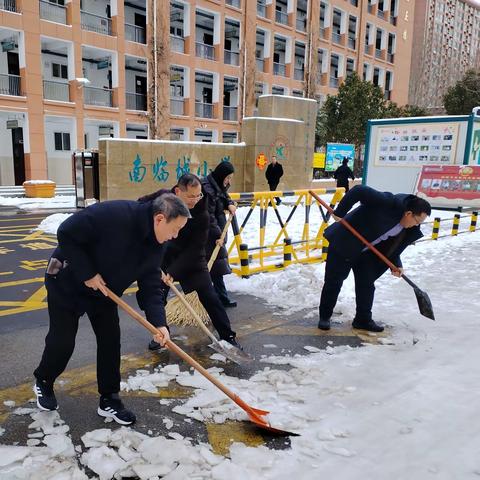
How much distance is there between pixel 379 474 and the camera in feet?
8.25

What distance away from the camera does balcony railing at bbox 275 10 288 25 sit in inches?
1232

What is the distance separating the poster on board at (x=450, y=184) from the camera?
476 inches

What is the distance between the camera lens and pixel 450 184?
41.1 feet

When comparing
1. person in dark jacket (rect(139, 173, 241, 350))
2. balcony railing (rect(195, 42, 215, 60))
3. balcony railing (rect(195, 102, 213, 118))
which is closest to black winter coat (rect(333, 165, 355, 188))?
person in dark jacket (rect(139, 173, 241, 350))

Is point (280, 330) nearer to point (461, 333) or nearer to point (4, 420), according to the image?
point (461, 333)

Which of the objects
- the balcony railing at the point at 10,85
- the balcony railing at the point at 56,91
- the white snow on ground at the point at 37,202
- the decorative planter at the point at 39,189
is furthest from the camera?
the balcony railing at the point at 56,91

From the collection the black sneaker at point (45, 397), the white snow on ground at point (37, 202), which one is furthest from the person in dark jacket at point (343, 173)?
the black sneaker at point (45, 397)

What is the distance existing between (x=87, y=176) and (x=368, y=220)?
11052 millimetres

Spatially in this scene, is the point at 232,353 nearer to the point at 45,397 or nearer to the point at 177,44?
the point at 45,397

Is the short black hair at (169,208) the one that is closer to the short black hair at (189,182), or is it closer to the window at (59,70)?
the short black hair at (189,182)

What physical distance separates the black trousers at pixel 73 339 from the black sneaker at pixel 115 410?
0.05m

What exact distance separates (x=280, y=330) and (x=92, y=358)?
185cm

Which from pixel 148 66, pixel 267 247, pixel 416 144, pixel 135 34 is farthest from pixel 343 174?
pixel 135 34

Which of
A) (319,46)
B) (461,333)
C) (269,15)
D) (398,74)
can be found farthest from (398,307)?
(398,74)
